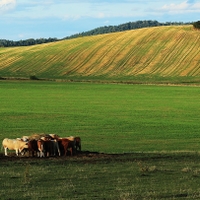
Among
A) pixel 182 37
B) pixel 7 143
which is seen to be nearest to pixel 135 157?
pixel 7 143

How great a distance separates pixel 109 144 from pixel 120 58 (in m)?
95.9

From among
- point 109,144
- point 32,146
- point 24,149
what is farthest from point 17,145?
point 109,144

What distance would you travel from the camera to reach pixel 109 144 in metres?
29.2

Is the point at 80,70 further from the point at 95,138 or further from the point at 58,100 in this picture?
the point at 95,138

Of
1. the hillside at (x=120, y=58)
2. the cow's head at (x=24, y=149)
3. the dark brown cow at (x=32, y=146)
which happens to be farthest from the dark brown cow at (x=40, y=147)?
the hillside at (x=120, y=58)

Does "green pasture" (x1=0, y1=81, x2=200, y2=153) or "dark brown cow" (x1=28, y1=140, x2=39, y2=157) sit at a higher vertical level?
"dark brown cow" (x1=28, y1=140, x2=39, y2=157)

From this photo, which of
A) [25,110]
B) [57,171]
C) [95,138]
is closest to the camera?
[57,171]

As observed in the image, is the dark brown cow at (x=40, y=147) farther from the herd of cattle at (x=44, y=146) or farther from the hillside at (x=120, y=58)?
the hillside at (x=120, y=58)

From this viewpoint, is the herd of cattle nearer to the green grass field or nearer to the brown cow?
the brown cow

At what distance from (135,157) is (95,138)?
10.9 m

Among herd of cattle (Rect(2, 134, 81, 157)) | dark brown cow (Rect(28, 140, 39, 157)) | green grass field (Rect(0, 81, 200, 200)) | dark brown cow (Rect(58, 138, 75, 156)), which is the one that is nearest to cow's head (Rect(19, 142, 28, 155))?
herd of cattle (Rect(2, 134, 81, 157))

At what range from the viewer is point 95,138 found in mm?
31875

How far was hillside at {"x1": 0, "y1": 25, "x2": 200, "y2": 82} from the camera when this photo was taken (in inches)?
4481

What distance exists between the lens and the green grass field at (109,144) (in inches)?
559
